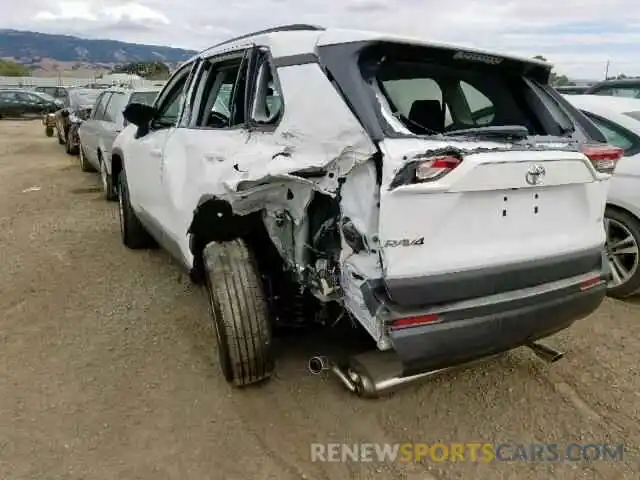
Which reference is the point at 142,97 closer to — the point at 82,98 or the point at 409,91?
the point at 82,98

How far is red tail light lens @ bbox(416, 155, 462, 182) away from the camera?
2.47 meters

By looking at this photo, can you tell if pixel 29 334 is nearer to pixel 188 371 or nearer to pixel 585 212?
pixel 188 371

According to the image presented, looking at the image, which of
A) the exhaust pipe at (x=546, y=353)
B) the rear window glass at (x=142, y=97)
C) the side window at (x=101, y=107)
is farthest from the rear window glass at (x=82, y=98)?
the exhaust pipe at (x=546, y=353)

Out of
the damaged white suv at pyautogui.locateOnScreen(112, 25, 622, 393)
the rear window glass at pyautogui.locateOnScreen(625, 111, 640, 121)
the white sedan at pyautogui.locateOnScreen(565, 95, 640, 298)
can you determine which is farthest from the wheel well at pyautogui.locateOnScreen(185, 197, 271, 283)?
the rear window glass at pyautogui.locateOnScreen(625, 111, 640, 121)

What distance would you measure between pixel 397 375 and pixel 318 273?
0.66 metres

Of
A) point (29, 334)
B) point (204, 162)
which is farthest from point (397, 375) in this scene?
point (29, 334)

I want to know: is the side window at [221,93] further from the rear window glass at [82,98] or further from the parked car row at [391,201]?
the rear window glass at [82,98]

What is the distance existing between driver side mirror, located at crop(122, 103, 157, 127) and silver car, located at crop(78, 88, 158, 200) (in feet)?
10.7

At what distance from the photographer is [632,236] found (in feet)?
15.6

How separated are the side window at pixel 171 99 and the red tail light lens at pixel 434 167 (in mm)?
2572

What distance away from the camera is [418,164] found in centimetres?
246

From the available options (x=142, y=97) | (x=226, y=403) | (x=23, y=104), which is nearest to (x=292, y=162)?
(x=226, y=403)

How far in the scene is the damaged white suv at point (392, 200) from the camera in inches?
101

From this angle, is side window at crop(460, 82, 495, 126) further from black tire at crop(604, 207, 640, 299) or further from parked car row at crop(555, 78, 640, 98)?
parked car row at crop(555, 78, 640, 98)
